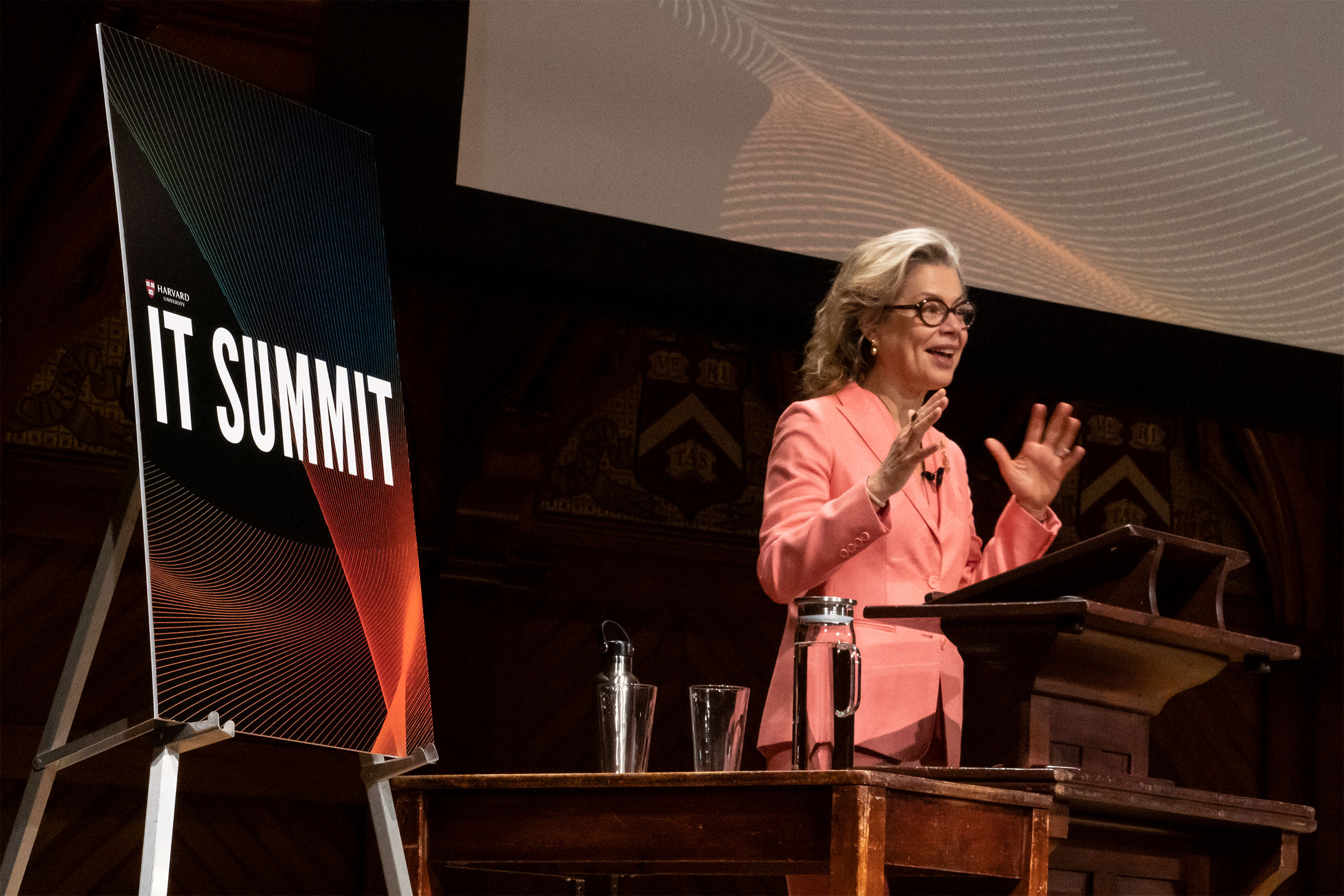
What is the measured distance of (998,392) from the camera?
6.41 metres

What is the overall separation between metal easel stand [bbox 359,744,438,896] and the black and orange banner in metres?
0.03

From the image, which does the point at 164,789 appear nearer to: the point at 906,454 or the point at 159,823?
the point at 159,823

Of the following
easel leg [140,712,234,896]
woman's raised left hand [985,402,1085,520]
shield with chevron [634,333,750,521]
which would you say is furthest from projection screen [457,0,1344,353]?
shield with chevron [634,333,750,521]

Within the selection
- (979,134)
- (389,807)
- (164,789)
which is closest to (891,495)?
(389,807)

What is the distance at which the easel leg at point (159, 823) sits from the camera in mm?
1647

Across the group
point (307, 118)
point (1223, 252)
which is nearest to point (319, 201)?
point (307, 118)

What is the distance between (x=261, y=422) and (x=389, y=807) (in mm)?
516

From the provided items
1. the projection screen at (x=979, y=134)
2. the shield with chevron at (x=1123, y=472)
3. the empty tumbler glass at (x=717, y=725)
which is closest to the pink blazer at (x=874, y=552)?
the empty tumbler glass at (x=717, y=725)

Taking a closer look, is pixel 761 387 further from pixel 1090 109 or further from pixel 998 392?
pixel 1090 109

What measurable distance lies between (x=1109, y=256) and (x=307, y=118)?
74.8 inches

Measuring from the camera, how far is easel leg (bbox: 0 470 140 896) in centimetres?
184

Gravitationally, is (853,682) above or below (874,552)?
below

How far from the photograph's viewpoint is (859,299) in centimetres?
238

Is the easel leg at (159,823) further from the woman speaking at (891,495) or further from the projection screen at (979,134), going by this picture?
the projection screen at (979,134)
